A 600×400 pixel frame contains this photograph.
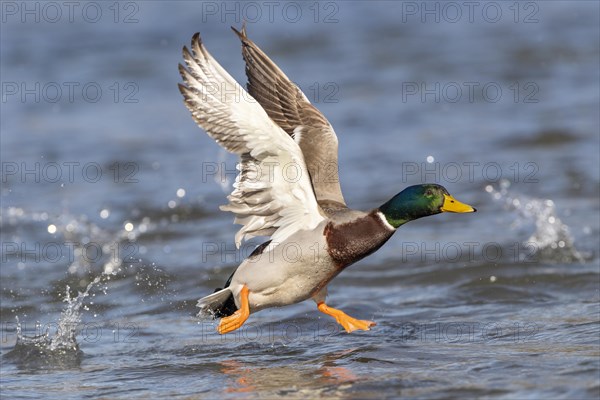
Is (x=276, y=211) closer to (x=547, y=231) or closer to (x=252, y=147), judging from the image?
(x=252, y=147)

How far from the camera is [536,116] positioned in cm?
1313

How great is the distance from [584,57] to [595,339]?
36.2ft

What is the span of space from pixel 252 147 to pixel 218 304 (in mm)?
1121

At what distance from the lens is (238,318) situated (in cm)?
600

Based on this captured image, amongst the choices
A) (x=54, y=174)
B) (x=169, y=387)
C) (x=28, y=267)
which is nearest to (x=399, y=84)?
(x=54, y=174)

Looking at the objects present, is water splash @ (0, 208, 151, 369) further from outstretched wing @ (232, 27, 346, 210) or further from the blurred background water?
outstretched wing @ (232, 27, 346, 210)

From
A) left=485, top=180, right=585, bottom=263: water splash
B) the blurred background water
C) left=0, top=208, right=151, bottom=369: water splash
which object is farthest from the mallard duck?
left=485, top=180, right=585, bottom=263: water splash

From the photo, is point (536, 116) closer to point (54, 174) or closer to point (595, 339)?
point (54, 174)

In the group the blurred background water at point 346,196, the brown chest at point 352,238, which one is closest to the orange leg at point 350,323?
the blurred background water at point 346,196

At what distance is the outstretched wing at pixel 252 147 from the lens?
18.2 feet

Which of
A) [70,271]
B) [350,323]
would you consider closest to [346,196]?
[70,271]

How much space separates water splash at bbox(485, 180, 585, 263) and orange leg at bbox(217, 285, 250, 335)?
9.77 feet

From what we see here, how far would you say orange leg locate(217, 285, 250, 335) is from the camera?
5.98 metres

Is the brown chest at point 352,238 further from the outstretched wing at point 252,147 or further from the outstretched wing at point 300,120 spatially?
the outstretched wing at point 300,120
